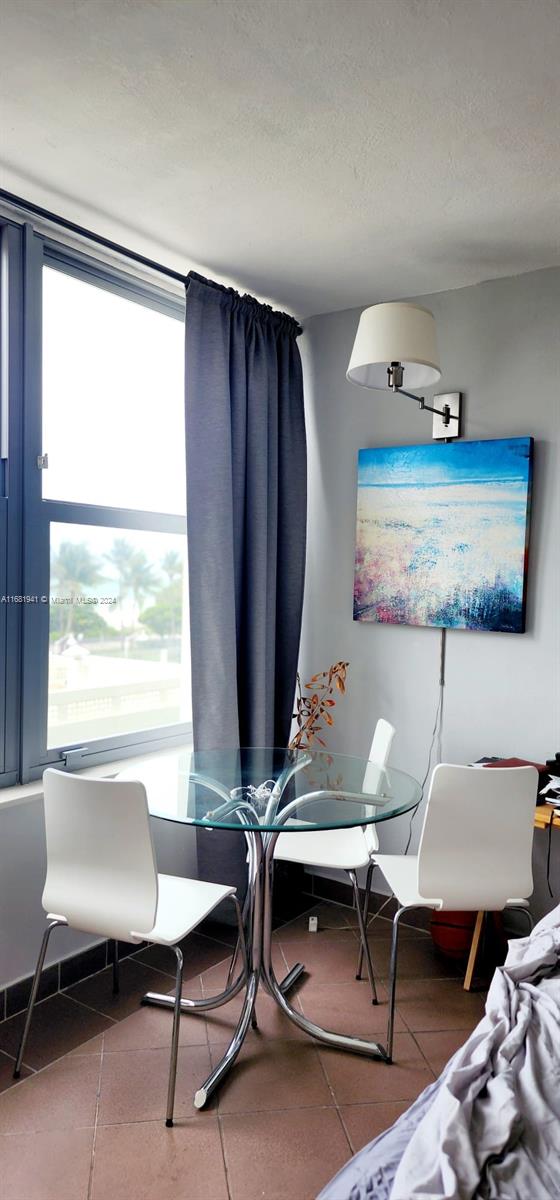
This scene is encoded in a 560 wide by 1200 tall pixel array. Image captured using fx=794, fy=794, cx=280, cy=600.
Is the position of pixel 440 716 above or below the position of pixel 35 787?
above

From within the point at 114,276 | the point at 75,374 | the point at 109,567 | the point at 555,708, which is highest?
the point at 114,276

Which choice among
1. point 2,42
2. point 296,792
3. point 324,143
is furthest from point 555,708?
point 2,42

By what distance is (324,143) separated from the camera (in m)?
2.10

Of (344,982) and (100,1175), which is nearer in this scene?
(100,1175)

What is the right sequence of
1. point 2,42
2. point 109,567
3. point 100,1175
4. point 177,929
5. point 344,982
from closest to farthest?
point 2,42, point 100,1175, point 177,929, point 344,982, point 109,567

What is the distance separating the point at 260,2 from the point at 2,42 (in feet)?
1.88

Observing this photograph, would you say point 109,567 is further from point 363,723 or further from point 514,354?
point 514,354

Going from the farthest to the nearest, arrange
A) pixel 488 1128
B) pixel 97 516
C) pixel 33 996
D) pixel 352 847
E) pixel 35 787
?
pixel 97 516, pixel 352 847, pixel 35 787, pixel 33 996, pixel 488 1128

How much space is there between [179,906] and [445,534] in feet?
5.57

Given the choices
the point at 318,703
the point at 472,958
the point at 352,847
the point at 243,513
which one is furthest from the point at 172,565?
the point at 472,958

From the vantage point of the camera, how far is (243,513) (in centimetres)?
320

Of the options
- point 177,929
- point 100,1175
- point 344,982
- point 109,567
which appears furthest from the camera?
point 109,567

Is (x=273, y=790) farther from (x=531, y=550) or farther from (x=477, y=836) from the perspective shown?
(x=531, y=550)

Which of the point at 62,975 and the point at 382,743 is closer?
the point at 62,975
